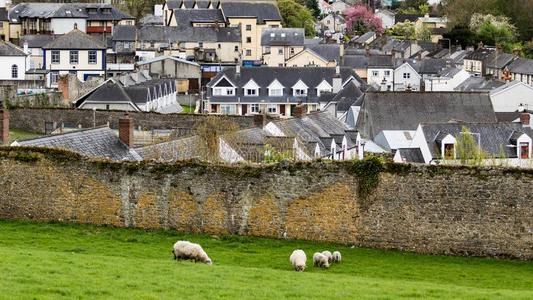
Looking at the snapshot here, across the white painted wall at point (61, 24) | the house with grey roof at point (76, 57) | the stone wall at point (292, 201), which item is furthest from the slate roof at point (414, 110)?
the white painted wall at point (61, 24)

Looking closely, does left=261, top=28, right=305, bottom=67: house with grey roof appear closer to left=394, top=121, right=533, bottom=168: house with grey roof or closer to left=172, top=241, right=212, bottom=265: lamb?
left=394, top=121, right=533, bottom=168: house with grey roof

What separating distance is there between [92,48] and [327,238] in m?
58.5

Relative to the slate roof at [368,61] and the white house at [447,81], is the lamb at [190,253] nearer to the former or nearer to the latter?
the white house at [447,81]

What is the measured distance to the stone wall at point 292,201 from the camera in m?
25.6

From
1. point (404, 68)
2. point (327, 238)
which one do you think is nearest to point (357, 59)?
point (404, 68)

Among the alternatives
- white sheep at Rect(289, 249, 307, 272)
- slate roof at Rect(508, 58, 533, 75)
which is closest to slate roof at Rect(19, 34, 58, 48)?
slate roof at Rect(508, 58, 533, 75)

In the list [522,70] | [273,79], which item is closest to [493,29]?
[522,70]

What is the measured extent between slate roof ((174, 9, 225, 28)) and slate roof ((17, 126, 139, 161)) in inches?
3080

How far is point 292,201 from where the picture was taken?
27.0 m

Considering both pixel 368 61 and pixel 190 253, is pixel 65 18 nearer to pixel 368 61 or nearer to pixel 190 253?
pixel 368 61

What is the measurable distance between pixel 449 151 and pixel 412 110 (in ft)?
52.3

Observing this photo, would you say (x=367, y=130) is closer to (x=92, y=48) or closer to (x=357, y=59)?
(x=92, y=48)

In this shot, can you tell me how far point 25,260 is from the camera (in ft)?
67.7

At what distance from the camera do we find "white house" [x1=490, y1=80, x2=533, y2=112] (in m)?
77.0
